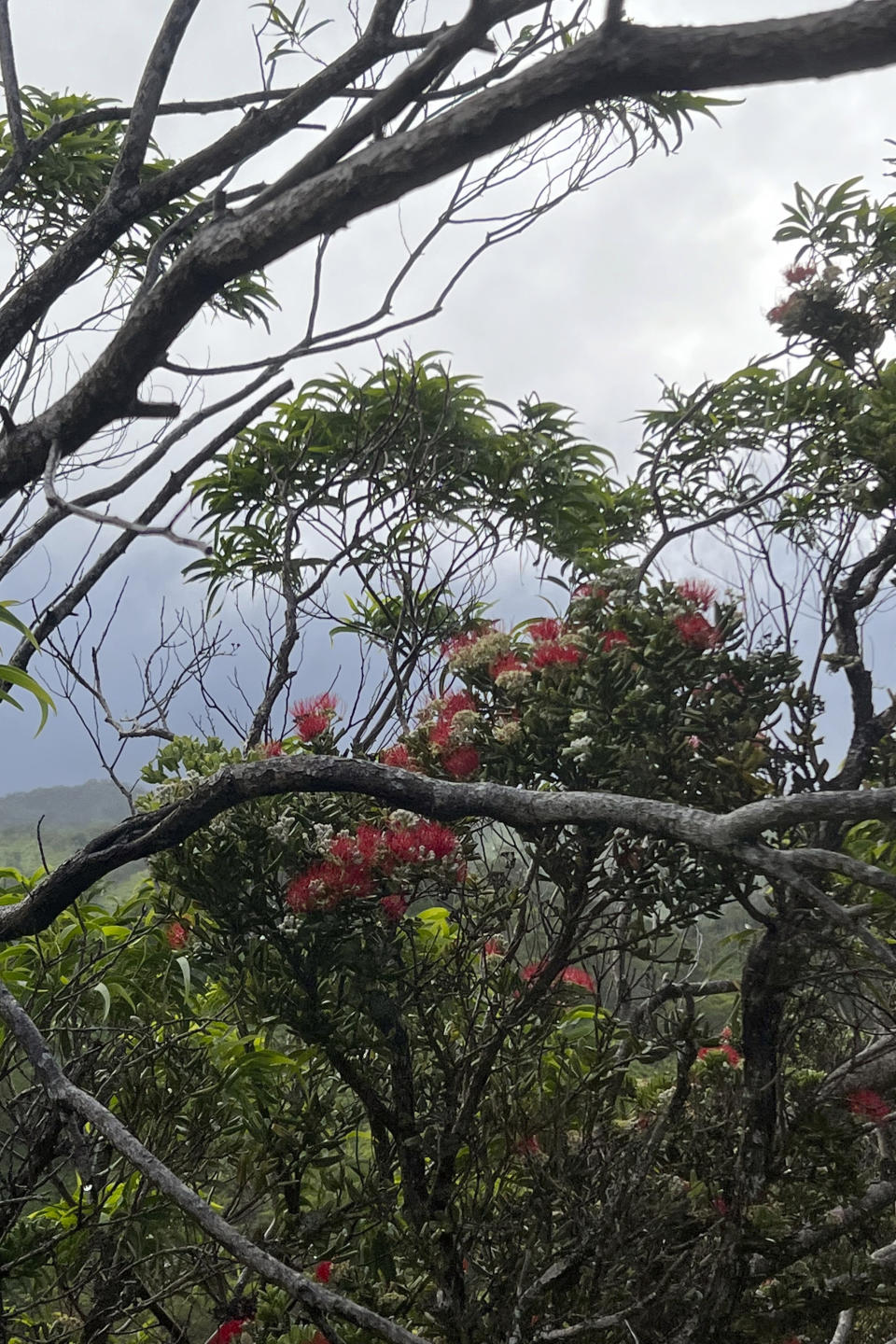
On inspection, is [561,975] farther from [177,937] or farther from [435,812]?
[177,937]

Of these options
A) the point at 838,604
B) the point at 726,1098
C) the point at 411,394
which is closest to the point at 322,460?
the point at 411,394

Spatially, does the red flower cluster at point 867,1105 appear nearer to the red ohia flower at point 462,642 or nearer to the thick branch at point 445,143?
the red ohia flower at point 462,642

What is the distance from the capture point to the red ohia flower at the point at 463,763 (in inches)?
99.7

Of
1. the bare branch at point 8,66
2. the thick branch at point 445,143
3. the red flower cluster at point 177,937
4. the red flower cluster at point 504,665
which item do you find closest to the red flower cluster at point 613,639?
the red flower cluster at point 504,665

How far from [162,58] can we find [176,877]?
6.70ft

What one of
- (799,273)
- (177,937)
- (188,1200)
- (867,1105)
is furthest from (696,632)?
(799,273)

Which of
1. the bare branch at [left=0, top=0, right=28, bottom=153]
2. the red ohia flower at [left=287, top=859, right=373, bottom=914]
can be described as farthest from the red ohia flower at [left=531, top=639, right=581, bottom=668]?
the bare branch at [left=0, top=0, right=28, bottom=153]

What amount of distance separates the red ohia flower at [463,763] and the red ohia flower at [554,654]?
290mm

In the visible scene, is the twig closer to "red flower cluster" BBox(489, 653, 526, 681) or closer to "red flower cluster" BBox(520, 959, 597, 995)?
"red flower cluster" BBox(489, 653, 526, 681)

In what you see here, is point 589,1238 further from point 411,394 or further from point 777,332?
point 777,332

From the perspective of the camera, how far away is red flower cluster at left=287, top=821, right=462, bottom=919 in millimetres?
2314

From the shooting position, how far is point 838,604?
318 cm

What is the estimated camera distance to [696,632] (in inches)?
93.2

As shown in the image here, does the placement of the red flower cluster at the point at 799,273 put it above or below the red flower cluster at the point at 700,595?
above
